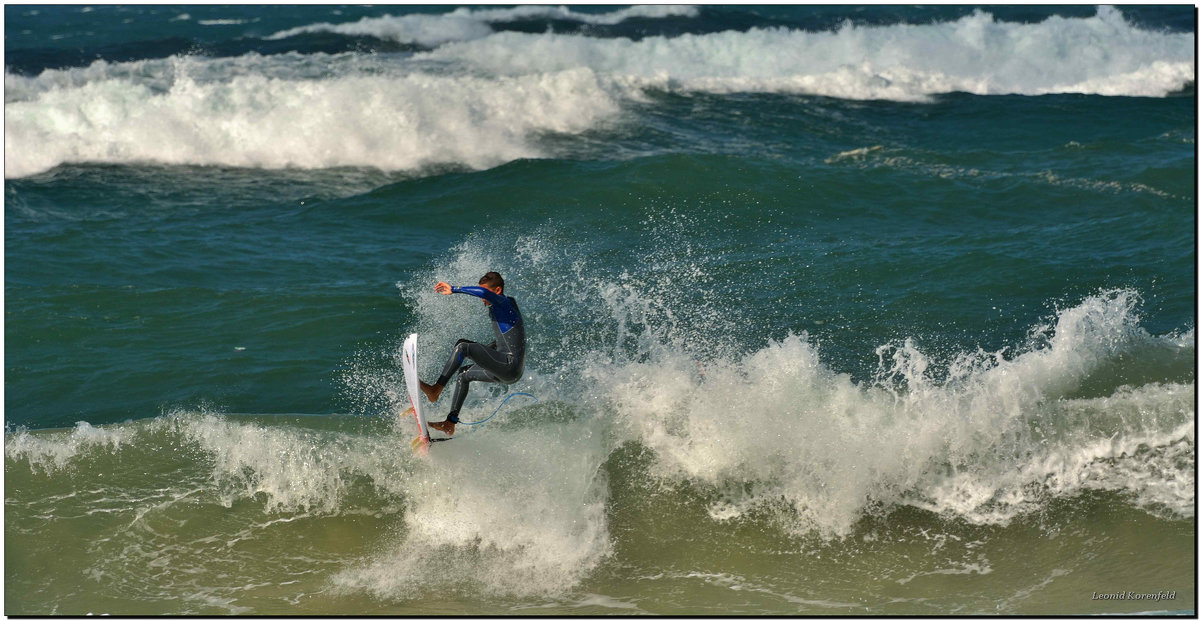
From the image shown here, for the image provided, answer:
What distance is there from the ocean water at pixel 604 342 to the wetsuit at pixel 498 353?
0.69 m

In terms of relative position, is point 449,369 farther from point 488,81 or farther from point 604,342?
point 488,81

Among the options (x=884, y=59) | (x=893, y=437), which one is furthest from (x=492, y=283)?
(x=884, y=59)

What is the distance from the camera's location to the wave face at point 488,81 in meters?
20.5

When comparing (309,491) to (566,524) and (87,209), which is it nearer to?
(566,524)

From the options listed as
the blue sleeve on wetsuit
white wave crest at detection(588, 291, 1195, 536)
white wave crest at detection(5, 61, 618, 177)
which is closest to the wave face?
white wave crest at detection(5, 61, 618, 177)

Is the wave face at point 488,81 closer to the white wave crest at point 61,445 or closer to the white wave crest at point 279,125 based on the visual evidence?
the white wave crest at point 279,125

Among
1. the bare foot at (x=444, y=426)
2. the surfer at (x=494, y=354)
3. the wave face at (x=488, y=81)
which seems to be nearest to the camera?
the surfer at (x=494, y=354)

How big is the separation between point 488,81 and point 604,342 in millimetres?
13606

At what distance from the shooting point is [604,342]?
1220 centimetres

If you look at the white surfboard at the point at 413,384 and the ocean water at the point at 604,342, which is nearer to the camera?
the ocean water at the point at 604,342

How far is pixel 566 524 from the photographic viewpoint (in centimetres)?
834

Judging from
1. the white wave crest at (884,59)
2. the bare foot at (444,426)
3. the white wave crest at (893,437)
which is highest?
the white wave crest at (884,59)

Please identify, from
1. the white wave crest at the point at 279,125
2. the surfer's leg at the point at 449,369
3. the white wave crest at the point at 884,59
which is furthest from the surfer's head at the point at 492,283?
the white wave crest at the point at 884,59

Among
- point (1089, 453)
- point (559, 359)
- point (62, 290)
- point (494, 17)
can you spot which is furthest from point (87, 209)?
point (494, 17)
